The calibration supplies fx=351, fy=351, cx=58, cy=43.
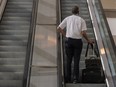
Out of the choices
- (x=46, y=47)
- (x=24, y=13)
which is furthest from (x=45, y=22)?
(x=46, y=47)

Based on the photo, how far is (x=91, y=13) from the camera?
10.1 meters

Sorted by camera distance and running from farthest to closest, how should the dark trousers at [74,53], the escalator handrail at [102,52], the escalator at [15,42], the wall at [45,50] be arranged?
the escalator at [15,42] < the wall at [45,50] < the dark trousers at [74,53] < the escalator handrail at [102,52]

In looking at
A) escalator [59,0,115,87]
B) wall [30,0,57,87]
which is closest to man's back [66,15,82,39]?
escalator [59,0,115,87]

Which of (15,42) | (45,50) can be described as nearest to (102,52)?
(45,50)

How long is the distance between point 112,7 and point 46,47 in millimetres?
6900

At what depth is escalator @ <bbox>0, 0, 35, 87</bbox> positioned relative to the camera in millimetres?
7090

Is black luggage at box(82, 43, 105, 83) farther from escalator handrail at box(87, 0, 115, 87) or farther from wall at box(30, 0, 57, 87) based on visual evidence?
wall at box(30, 0, 57, 87)

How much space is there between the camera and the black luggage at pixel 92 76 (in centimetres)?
678

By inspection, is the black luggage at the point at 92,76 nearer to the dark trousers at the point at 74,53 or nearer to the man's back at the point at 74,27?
the dark trousers at the point at 74,53

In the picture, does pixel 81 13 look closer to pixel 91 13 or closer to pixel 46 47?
pixel 91 13

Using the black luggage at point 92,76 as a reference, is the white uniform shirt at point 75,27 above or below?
above

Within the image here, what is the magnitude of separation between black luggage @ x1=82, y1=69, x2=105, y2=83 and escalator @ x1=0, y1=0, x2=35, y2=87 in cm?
115

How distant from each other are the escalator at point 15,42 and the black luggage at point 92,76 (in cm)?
115

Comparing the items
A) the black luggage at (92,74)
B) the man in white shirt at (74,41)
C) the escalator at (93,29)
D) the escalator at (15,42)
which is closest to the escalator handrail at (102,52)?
the escalator at (93,29)
